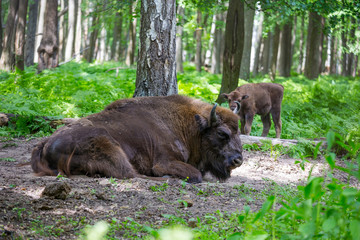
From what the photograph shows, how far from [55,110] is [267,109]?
542 cm

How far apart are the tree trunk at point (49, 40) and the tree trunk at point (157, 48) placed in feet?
29.5

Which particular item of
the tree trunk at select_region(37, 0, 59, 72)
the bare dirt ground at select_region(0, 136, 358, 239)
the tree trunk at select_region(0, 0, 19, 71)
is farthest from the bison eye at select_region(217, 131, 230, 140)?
the tree trunk at select_region(0, 0, 19, 71)

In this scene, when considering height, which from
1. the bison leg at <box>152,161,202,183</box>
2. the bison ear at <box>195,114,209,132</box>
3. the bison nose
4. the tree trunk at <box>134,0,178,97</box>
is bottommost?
the bison leg at <box>152,161,202,183</box>

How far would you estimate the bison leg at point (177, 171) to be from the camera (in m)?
5.50

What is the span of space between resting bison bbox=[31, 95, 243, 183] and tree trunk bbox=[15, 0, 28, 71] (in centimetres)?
1130

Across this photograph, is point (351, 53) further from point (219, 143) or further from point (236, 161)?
point (236, 161)

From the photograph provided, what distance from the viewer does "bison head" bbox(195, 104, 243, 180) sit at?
18.8ft

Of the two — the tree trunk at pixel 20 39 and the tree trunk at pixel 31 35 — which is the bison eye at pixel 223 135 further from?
the tree trunk at pixel 31 35

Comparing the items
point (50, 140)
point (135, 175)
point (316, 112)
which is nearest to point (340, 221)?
point (135, 175)

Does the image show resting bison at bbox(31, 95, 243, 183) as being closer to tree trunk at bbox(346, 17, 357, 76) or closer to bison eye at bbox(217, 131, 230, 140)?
bison eye at bbox(217, 131, 230, 140)

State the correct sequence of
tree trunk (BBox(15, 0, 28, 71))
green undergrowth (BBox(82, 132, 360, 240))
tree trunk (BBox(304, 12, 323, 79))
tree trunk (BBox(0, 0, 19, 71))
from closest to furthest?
1. green undergrowth (BBox(82, 132, 360, 240))
2. tree trunk (BBox(15, 0, 28, 71))
3. tree trunk (BBox(0, 0, 19, 71))
4. tree trunk (BBox(304, 12, 323, 79))

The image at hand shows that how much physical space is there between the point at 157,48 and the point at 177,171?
255 centimetres

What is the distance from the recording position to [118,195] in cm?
413

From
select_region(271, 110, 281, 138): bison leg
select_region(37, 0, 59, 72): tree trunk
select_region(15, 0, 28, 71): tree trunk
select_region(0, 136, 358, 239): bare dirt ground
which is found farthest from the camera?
select_region(15, 0, 28, 71): tree trunk
